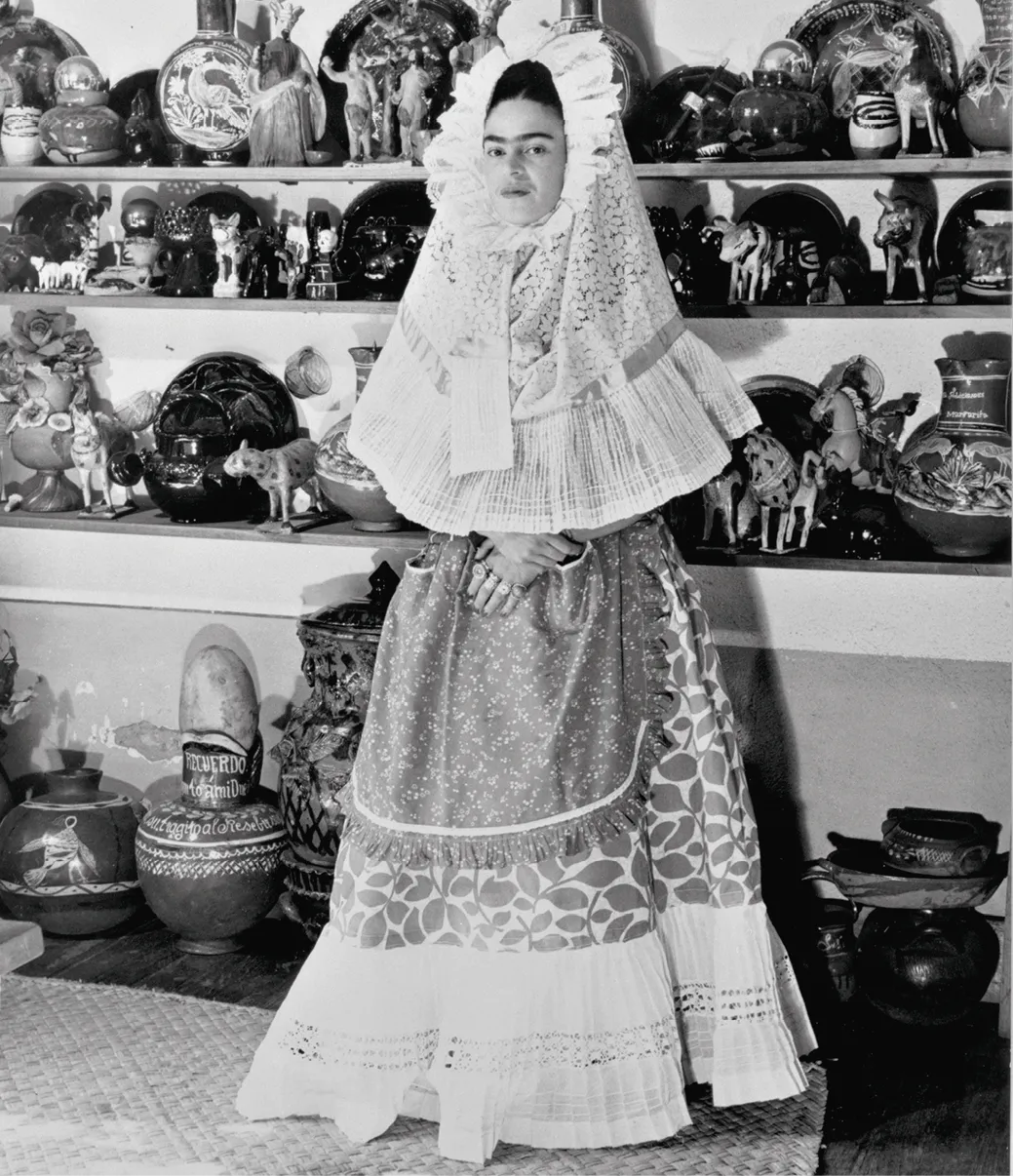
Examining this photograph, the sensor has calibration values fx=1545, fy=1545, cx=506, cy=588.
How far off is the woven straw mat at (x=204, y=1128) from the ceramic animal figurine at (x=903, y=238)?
1573mm

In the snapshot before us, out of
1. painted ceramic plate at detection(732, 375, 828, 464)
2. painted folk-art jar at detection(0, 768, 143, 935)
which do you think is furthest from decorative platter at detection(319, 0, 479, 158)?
painted folk-art jar at detection(0, 768, 143, 935)

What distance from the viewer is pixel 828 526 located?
3.21 metres

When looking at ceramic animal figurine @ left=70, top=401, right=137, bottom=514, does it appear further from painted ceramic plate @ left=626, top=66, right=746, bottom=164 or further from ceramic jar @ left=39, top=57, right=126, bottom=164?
painted ceramic plate @ left=626, top=66, right=746, bottom=164

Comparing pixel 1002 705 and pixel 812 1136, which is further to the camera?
pixel 1002 705

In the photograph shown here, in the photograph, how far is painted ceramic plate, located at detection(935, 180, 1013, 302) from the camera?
9.83 ft

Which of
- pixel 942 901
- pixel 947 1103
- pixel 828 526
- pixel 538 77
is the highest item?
pixel 538 77

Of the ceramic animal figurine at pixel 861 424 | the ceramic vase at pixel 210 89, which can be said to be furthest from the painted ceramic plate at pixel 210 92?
the ceramic animal figurine at pixel 861 424

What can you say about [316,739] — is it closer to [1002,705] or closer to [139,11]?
[1002,705]

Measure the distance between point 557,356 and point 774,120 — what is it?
0.87m

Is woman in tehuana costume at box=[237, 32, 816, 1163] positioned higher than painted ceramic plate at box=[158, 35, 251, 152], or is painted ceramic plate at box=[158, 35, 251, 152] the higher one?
painted ceramic plate at box=[158, 35, 251, 152]

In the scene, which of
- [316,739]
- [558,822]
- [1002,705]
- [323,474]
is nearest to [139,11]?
[323,474]

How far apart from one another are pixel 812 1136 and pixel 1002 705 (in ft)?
3.66

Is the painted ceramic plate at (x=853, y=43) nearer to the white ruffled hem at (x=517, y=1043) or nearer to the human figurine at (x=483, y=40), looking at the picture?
the human figurine at (x=483, y=40)

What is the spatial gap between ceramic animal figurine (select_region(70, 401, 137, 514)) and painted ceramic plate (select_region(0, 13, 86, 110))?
75 centimetres
